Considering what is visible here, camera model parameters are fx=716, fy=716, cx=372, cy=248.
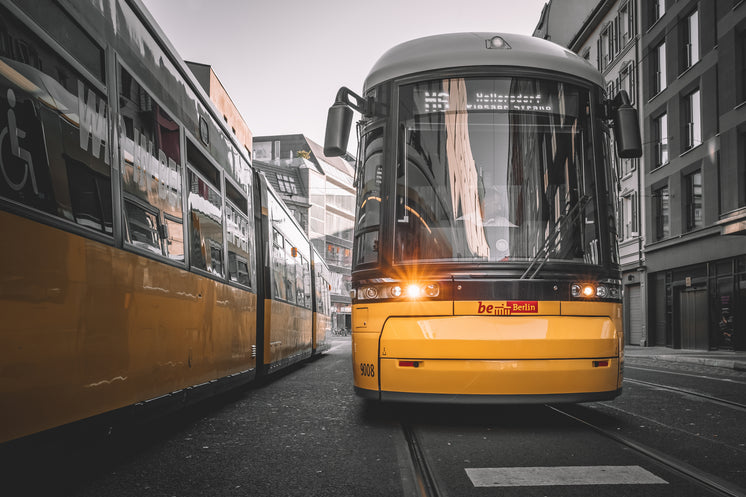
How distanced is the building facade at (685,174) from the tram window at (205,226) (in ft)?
45.1

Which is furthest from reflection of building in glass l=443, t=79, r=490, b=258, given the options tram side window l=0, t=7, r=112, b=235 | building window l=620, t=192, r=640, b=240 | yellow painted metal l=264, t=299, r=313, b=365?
building window l=620, t=192, r=640, b=240

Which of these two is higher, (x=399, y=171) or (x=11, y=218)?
(x=399, y=171)

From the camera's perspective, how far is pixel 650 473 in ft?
14.2

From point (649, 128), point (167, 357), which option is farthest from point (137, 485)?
point (649, 128)

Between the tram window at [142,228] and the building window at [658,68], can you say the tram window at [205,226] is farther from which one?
the building window at [658,68]

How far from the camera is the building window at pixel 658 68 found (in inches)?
1113

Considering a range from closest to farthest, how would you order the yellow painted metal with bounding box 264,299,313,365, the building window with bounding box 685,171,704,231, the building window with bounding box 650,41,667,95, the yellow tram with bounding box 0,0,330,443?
the yellow tram with bounding box 0,0,330,443, the yellow painted metal with bounding box 264,299,313,365, the building window with bounding box 685,171,704,231, the building window with bounding box 650,41,667,95

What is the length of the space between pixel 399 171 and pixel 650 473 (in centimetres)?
321

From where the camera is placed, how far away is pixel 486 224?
6.10 metres

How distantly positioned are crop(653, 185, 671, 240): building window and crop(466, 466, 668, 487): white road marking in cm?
2465

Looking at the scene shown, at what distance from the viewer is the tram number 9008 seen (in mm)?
6074

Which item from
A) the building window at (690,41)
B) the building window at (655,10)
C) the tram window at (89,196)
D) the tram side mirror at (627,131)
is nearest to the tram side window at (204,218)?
the tram window at (89,196)

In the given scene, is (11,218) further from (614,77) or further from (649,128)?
(614,77)

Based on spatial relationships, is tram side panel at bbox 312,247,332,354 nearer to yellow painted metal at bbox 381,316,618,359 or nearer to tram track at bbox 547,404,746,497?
yellow painted metal at bbox 381,316,618,359
